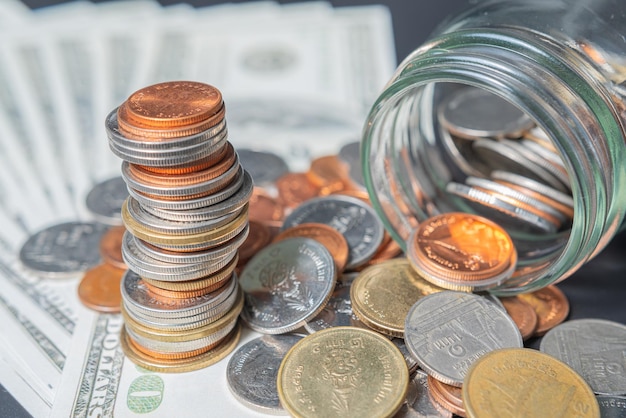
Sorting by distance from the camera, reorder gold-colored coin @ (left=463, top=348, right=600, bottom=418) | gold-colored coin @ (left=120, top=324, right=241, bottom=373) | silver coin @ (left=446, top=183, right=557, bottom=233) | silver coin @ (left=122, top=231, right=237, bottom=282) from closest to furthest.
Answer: gold-colored coin @ (left=463, top=348, right=600, bottom=418), silver coin @ (left=122, top=231, right=237, bottom=282), gold-colored coin @ (left=120, top=324, right=241, bottom=373), silver coin @ (left=446, top=183, right=557, bottom=233)

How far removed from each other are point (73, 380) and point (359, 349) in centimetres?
46

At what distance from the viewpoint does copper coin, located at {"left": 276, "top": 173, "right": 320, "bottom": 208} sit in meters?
1.64

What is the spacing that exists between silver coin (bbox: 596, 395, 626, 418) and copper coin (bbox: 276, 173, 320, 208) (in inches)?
28.5

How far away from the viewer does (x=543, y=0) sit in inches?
51.3

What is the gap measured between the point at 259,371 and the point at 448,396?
0.95 feet

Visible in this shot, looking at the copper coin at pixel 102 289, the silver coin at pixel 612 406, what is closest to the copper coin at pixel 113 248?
the copper coin at pixel 102 289

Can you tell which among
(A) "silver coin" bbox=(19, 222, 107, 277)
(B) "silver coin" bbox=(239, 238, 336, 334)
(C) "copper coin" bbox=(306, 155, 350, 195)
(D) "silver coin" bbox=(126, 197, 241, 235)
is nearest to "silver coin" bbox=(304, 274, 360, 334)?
(B) "silver coin" bbox=(239, 238, 336, 334)

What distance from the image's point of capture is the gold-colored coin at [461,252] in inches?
49.3

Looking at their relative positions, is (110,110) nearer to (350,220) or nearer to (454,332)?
(350,220)

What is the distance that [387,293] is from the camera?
4.18 ft

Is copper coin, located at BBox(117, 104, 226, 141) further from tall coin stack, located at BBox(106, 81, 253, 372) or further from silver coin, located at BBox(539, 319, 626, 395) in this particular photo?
silver coin, located at BBox(539, 319, 626, 395)

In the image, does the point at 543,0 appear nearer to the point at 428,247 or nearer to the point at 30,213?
the point at 428,247

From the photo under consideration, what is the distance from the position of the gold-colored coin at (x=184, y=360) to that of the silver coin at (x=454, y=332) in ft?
0.96

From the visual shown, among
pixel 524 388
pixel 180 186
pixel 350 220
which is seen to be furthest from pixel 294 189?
pixel 524 388
